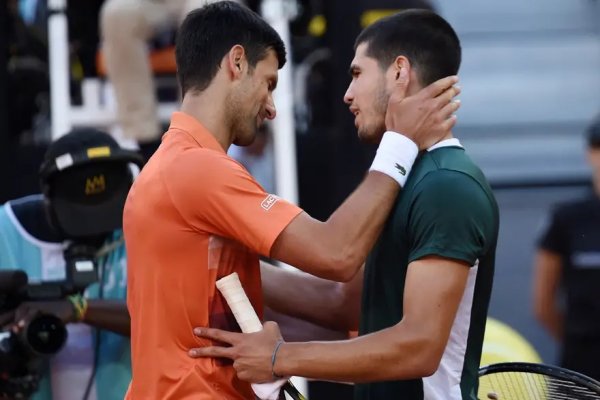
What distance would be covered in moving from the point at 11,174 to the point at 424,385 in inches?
133

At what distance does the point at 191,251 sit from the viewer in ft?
10.0

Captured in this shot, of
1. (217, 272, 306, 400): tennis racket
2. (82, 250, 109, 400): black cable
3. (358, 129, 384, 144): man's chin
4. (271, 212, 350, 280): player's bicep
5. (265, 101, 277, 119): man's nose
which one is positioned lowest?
(82, 250, 109, 400): black cable

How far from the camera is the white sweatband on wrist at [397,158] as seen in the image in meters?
3.11

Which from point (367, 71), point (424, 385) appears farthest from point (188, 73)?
point (424, 385)

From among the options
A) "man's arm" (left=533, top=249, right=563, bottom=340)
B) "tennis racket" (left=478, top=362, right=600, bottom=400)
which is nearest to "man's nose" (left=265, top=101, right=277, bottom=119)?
"tennis racket" (left=478, top=362, right=600, bottom=400)

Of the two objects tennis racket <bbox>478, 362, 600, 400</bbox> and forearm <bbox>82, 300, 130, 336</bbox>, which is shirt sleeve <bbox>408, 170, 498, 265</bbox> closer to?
tennis racket <bbox>478, 362, 600, 400</bbox>

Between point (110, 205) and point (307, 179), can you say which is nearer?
point (110, 205)

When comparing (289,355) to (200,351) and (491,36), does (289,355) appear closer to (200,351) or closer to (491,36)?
(200,351)

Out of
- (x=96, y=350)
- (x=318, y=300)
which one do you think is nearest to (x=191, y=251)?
(x=318, y=300)

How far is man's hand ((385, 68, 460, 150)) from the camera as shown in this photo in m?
3.16

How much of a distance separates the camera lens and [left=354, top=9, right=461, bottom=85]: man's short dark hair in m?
1.27

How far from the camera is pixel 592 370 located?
18.3 feet

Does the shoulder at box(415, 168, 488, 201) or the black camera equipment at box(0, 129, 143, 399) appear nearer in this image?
the shoulder at box(415, 168, 488, 201)

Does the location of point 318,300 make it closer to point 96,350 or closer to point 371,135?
point 371,135
